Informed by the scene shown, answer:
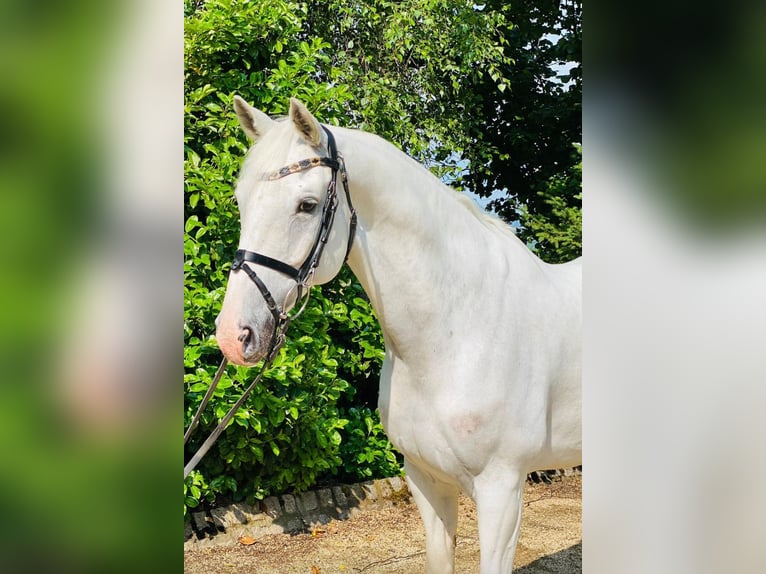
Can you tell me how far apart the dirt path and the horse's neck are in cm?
223

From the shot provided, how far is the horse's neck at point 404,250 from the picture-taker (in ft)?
6.57

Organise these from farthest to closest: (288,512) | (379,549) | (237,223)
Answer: (288,512) < (379,549) < (237,223)

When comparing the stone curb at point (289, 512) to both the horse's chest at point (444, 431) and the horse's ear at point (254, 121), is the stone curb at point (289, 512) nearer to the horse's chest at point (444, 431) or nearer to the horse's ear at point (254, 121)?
the horse's chest at point (444, 431)

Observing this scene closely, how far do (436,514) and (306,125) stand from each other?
54.9 inches

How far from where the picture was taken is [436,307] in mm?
2049

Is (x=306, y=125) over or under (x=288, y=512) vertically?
over

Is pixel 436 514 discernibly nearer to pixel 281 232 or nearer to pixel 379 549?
pixel 281 232

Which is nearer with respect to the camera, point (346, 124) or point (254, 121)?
point (254, 121)

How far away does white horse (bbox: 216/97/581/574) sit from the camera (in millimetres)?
1860

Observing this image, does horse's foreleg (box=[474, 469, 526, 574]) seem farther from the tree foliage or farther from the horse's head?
the tree foliage

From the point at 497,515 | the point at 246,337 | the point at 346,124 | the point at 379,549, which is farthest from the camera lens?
the point at 346,124

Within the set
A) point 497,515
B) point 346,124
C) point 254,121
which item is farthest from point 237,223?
point 497,515
